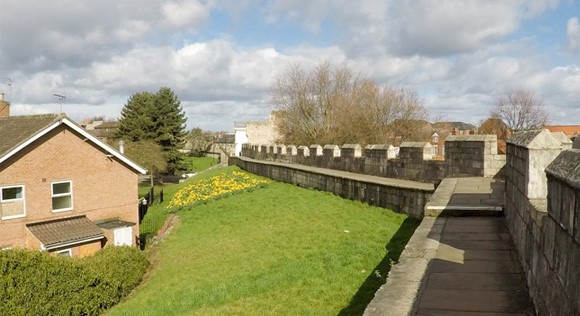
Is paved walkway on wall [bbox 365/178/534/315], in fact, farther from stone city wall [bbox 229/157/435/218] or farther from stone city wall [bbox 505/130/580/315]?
stone city wall [bbox 229/157/435/218]

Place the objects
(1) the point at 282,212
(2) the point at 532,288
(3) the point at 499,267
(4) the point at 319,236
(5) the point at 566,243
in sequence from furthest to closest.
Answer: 1. (1) the point at 282,212
2. (4) the point at 319,236
3. (3) the point at 499,267
4. (2) the point at 532,288
5. (5) the point at 566,243

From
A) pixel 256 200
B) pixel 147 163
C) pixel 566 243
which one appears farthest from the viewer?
pixel 147 163

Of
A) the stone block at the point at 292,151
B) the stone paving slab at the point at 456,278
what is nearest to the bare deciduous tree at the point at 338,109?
the stone block at the point at 292,151

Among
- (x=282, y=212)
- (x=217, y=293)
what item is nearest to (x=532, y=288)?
(x=217, y=293)

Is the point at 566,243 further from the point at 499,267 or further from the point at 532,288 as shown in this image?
the point at 499,267

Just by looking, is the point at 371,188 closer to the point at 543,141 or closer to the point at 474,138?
the point at 474,138

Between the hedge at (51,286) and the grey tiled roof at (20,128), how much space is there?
8501 millimetres

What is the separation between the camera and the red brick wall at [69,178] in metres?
17.2

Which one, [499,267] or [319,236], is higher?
[499,267]

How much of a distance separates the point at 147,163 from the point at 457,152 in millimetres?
30199

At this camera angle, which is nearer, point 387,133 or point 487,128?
point 387,133

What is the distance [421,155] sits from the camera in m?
13.1

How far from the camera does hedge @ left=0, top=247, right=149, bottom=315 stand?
9.75m

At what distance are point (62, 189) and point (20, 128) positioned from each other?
12.7ft
